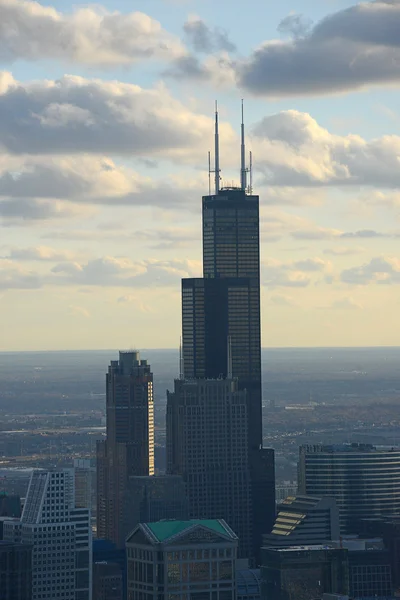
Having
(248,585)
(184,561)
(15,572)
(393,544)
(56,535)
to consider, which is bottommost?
(248,585)

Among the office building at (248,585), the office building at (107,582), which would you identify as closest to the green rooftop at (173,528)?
the office building at (248,585)

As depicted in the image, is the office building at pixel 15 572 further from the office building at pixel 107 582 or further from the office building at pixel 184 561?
the office building at pixel 107 582

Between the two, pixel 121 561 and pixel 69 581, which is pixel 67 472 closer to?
pixel 69 581

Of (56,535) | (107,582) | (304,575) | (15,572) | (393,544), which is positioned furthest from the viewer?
(393,544)

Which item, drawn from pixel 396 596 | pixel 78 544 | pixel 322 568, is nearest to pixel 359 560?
pixel 396 596

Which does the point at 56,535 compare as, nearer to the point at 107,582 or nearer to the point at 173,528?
the point at 173,528

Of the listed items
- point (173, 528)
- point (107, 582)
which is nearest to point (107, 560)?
point (107, 582)
